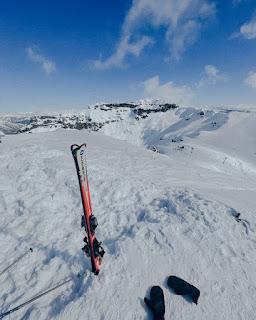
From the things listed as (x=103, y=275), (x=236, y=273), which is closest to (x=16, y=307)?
(x=103, y=275)

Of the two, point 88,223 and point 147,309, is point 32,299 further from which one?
point 147,309

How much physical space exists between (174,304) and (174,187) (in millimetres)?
7217

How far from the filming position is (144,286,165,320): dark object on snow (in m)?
6.02

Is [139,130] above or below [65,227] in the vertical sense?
below

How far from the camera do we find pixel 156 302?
621 cm

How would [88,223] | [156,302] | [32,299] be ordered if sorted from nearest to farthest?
[156,302], [32,299], [88,223]

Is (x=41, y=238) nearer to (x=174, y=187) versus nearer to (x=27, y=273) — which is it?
(x=27, y=273)

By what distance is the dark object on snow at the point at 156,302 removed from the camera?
6.02 meters

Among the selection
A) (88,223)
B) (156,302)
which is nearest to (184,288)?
(156,302)

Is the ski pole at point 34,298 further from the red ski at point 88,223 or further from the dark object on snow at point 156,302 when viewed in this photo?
the dark object on snow at point 156,302

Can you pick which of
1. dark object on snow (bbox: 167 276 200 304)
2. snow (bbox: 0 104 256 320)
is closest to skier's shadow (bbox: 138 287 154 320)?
snow (bbox: 0 104 256 320)

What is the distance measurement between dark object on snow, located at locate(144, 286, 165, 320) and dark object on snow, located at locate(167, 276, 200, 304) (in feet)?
1.63

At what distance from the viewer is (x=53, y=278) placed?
24.6 ft

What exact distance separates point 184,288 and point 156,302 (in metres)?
0.99
